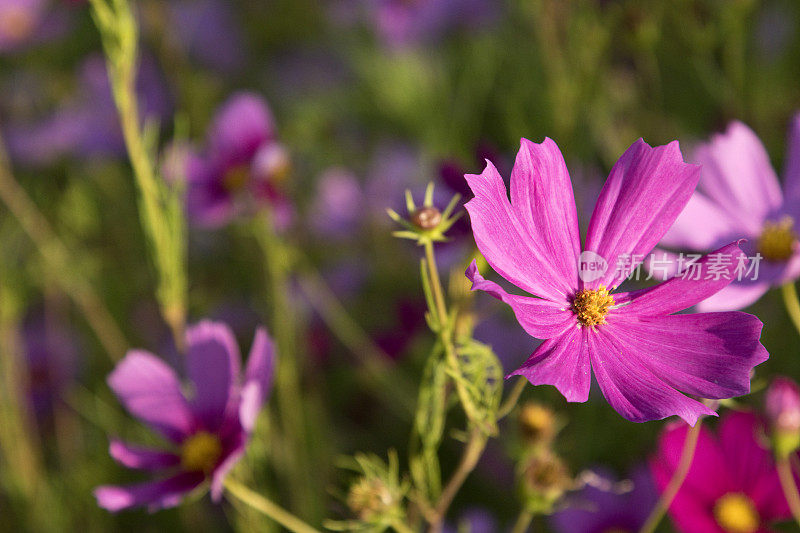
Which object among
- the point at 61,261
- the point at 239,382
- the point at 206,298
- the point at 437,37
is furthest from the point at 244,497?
the point at 437,37

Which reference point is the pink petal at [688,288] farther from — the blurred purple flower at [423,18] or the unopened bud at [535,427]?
the blurred purple flower at [423,18]

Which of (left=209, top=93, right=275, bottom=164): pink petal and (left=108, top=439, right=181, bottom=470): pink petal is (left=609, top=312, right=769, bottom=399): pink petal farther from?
(left=209, top=93, right=275, bottom=164): pink petal

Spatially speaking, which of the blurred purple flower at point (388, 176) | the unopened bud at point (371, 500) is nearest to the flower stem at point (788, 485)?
the unopened bud at point (371, 500)

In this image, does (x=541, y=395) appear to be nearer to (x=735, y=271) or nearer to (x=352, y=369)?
(x=352, y=369)

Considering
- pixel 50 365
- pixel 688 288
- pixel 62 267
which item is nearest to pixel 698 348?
pixel 688 288

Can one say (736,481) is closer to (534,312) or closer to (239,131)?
(534,312)

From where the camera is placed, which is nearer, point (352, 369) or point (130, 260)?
point (352, 369)
